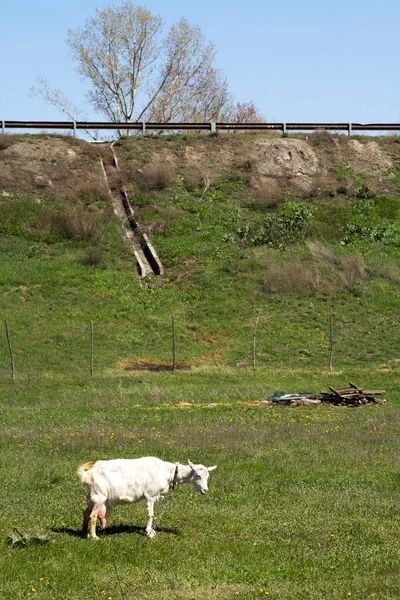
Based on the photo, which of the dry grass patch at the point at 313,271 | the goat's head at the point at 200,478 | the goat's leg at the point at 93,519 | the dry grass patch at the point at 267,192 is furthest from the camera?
the dry grass patch at the point at 267,192

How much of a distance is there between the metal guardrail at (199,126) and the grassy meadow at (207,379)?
1655 millimetres

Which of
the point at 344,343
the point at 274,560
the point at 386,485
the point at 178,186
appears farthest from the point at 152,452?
the point at 178,186

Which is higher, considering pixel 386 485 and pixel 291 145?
pixel 291 145

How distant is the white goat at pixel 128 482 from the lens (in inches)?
490

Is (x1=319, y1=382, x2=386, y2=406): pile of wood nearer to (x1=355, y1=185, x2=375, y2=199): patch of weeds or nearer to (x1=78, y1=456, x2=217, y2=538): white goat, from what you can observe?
(x1=78, y1=456, x2=217, y2=538): white goat

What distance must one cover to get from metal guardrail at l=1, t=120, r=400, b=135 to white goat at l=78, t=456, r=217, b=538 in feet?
175

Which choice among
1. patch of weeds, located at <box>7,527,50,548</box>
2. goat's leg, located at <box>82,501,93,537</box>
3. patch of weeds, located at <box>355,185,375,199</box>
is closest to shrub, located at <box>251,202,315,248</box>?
patch of weeds, located at <box>355,185,375,199</box>

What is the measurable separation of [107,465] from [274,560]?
2.90 meters

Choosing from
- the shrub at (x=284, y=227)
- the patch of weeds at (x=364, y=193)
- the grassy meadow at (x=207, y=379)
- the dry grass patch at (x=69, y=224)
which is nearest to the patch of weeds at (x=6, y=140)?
the grassy meadow at (x=207, y=379)

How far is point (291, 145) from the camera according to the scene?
66.2 meters

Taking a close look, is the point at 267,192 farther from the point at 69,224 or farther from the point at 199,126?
the point at 69,224

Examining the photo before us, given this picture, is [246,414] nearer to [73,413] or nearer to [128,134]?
[73,413]

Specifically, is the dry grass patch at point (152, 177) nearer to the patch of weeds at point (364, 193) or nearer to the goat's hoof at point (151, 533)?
the patch of weeds at point (364, 193)

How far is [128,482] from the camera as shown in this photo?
12.8 meters
